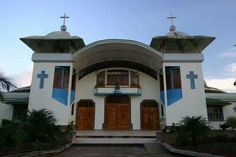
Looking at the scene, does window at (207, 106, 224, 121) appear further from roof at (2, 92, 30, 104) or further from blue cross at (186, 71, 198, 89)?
roof at (2, 92, 30, 104)

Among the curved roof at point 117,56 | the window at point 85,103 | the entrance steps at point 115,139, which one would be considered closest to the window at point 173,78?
the curved roof at point 117,56

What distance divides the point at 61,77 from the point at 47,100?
179 centimetres

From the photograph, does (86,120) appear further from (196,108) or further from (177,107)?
(196,108)

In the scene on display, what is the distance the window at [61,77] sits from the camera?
1562 cm

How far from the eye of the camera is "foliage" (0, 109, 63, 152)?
9.62 metres

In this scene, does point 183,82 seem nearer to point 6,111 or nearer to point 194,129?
point 194,129

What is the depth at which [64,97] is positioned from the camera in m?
15.3

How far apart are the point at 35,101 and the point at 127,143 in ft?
21.6

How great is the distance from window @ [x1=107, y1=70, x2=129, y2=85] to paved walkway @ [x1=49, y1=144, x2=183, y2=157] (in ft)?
22.4

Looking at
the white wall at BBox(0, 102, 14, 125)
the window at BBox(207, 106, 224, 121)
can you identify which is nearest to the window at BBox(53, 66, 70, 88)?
the white wall at BBox(0, 102, 14, 125)

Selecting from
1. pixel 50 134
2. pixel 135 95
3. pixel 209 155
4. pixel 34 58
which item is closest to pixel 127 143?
pixel 50 134

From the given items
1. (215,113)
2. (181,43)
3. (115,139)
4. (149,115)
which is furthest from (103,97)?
(215,113)

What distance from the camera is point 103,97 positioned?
17.9 metres

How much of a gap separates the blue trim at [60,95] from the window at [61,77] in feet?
1.03
